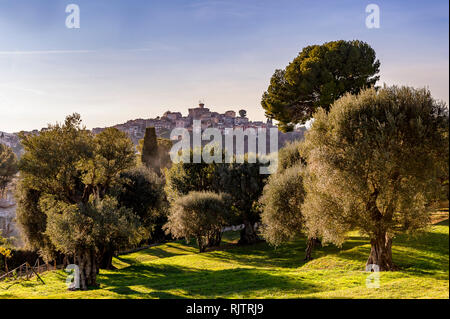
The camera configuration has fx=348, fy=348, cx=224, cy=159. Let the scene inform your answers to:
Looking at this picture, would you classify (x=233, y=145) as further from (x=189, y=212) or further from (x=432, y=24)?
(x=432, y=24)

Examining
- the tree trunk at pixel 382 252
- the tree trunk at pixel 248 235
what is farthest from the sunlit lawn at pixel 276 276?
the tree trunk at pixel 248 235

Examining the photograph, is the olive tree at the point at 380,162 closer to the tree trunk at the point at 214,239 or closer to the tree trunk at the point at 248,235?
the tree trunk at the point at 248,235

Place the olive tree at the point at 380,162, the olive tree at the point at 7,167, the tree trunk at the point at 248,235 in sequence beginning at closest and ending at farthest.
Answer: the olive tree at the point at 380,162
the olive tree at the point at 7,167
the tree trunk at the point at 248,235

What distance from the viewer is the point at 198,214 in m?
37.9

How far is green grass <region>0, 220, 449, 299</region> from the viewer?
1370 cm

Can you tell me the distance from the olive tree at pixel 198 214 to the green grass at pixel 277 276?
288 centimetres

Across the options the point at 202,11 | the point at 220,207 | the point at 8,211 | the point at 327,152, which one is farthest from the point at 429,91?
the point at 8,211

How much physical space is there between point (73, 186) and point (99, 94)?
258 inches

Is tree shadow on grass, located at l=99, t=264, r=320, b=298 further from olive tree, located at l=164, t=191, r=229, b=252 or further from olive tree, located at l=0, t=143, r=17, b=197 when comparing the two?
olive tree, located at l=0, t=143, r=17, b=197

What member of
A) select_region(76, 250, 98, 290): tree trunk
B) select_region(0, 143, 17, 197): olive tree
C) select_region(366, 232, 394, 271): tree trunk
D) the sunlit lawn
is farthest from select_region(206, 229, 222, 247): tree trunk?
select_region(366, 232, 394, 271): tree trunk

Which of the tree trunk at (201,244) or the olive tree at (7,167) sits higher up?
the olive tree at (7,167)

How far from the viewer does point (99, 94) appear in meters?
24.2

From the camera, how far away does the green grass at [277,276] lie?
45.0 feet

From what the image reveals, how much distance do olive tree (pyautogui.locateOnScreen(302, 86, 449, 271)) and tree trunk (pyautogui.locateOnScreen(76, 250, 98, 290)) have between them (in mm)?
14619
